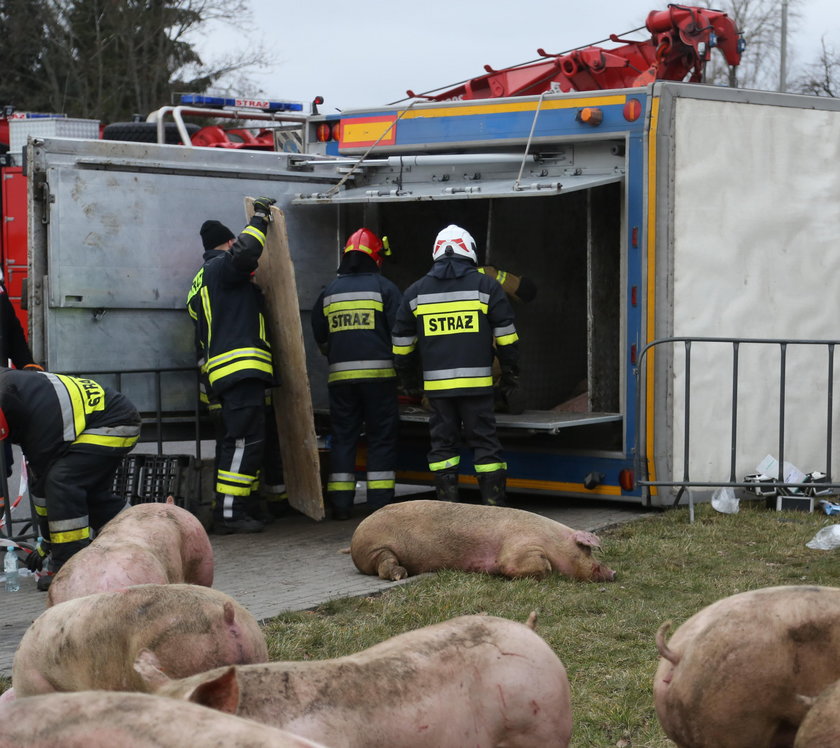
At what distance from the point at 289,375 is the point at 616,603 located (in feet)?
10.9

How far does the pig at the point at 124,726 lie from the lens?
2.11 meters

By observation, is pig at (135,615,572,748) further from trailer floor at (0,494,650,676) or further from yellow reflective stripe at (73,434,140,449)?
yellow reflective stripe at (73,434,140,449)

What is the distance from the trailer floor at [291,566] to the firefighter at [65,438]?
407 mm

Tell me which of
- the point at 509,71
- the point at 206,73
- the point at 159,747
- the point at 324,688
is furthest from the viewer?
the point at 206,73

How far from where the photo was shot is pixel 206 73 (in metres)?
32.1

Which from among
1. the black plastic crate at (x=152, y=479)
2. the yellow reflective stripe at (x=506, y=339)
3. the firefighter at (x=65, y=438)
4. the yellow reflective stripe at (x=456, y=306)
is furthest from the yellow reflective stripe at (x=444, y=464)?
the firefighter at (x=65, y=438)

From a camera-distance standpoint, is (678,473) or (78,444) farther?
(678,473)

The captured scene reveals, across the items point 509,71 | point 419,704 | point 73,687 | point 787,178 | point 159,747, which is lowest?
point 73,687

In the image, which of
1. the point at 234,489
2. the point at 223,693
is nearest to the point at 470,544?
the point at 234,489

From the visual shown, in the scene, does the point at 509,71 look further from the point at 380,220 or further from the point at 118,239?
the point at 118,239

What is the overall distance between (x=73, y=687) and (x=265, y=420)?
5.02 metres

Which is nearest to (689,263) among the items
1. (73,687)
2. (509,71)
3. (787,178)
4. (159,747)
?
(787,178)

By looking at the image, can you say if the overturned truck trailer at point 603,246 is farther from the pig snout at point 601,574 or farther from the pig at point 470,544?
the pig snout at point 601,574

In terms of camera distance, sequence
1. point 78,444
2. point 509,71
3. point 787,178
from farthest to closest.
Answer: point 509,71 → point 787,178 → point 78,444
